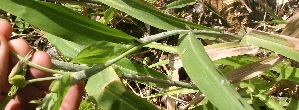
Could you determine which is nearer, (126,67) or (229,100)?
(229,100)

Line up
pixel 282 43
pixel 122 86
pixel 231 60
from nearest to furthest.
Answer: pixel 122 86 < pixel 282 43 < pixel 231 60

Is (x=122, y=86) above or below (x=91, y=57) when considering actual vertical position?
below

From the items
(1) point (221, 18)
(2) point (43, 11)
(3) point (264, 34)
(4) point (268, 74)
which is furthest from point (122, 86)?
(1) point (221, 18)

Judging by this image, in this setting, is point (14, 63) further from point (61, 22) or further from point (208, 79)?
point (208, 79)

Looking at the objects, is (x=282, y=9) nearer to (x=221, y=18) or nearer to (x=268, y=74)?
(x=221, y=18)

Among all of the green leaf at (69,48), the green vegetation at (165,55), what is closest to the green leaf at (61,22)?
the green vegetation at (165,55)

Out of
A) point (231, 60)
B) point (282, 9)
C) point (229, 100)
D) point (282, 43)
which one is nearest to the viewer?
point (229, 100)

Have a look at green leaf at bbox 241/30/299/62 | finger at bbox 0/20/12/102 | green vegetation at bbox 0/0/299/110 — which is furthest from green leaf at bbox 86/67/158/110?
green leaf at bbox 241/30/299/62
